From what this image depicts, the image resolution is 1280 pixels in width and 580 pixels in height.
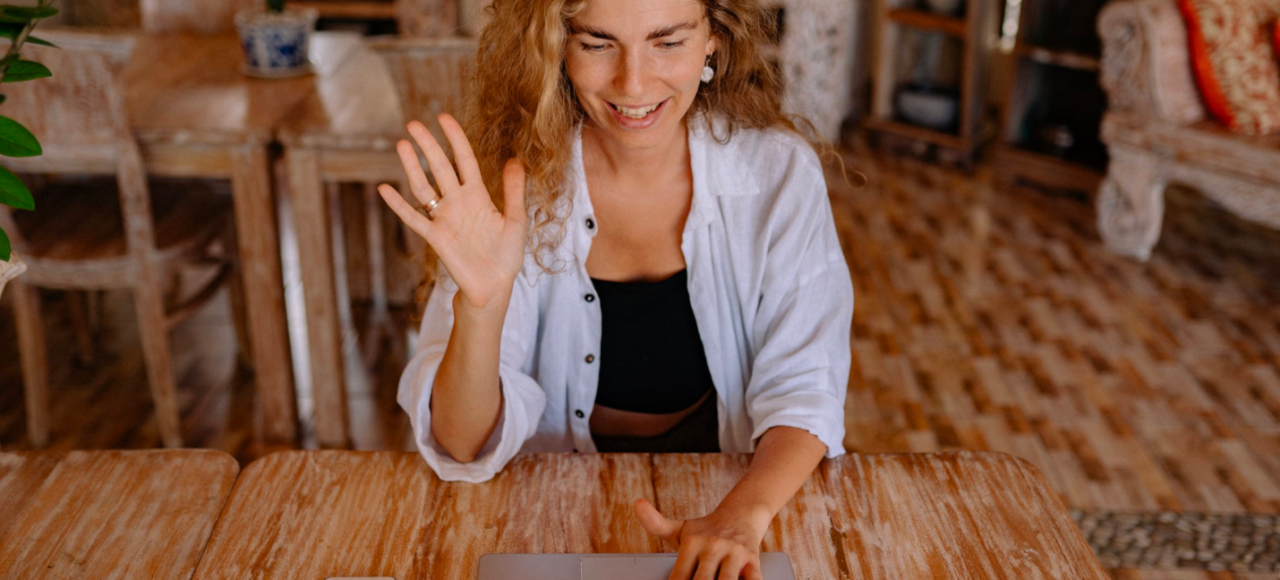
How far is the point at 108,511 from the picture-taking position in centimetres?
97

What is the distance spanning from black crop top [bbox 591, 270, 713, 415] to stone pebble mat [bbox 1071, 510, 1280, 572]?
37.6 inches

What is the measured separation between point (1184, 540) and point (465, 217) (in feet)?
5.31

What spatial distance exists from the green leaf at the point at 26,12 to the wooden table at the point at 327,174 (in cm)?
104

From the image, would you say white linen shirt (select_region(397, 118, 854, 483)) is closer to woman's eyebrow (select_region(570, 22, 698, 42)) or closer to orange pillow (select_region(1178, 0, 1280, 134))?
woman's eyebrow (select_region(570, 22, 698, 42))

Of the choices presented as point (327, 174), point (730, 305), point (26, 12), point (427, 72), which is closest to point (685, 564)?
point (730, 305)

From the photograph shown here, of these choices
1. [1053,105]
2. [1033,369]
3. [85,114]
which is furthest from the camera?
[1053,105]

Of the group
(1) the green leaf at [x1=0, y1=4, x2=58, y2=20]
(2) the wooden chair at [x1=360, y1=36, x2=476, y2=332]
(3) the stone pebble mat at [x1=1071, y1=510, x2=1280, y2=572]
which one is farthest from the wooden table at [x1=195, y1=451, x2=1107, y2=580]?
(3) the stone pebble mat at [x1=1071, y1=510, x2=1280, y2=572]

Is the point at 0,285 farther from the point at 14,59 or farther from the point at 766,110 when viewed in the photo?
the point at 766,110

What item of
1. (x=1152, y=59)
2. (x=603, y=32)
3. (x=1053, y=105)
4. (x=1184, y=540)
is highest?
Result: (x=603, y=32)

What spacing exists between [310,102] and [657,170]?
45.3 inches

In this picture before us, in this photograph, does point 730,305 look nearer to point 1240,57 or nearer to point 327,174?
point 327,174

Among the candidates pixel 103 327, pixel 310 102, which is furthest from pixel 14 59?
pixel 103 327

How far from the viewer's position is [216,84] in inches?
91.0

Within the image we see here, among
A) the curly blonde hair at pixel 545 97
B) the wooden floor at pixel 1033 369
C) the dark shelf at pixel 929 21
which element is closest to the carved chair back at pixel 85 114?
the wooden floor at pixel 1033 369
